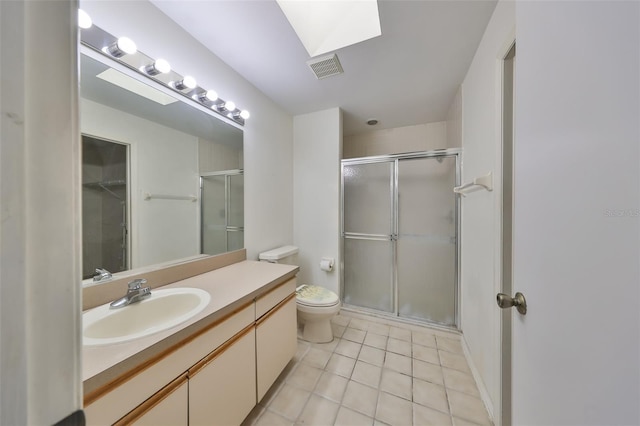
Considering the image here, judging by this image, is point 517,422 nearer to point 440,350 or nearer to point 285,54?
point 440,350

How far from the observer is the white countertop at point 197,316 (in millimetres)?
626

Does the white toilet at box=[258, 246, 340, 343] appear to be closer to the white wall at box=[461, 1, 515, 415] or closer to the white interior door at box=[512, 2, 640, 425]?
the white wall at box=[461, 1, 515, 415]

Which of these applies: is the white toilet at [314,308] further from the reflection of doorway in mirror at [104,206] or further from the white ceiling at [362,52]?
the white ceiling at [362,52]

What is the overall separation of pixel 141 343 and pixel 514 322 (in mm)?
1223

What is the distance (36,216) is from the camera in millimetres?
231

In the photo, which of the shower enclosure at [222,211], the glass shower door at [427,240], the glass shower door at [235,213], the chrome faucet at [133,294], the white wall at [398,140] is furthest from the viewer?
the white wall at [398,140]

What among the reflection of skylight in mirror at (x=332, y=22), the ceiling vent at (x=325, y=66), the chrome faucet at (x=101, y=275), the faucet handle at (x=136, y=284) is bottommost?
the faucet handle at (x=136, y=284)

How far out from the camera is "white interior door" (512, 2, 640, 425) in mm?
345

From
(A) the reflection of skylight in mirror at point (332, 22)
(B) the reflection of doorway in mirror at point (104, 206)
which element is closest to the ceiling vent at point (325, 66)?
(A) the reflection of skylight in mirror at point (332, 22)

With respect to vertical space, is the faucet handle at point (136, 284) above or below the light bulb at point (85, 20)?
below

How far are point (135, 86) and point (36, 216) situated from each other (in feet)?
4.41

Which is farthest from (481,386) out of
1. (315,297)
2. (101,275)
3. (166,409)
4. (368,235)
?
(101,275)

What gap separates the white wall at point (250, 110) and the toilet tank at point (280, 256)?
0.08 meters

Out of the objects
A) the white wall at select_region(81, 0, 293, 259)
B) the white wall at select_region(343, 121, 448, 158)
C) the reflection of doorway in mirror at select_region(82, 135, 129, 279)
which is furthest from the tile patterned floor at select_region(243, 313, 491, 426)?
the white wall at select_region(343, 121, 448, 158)
